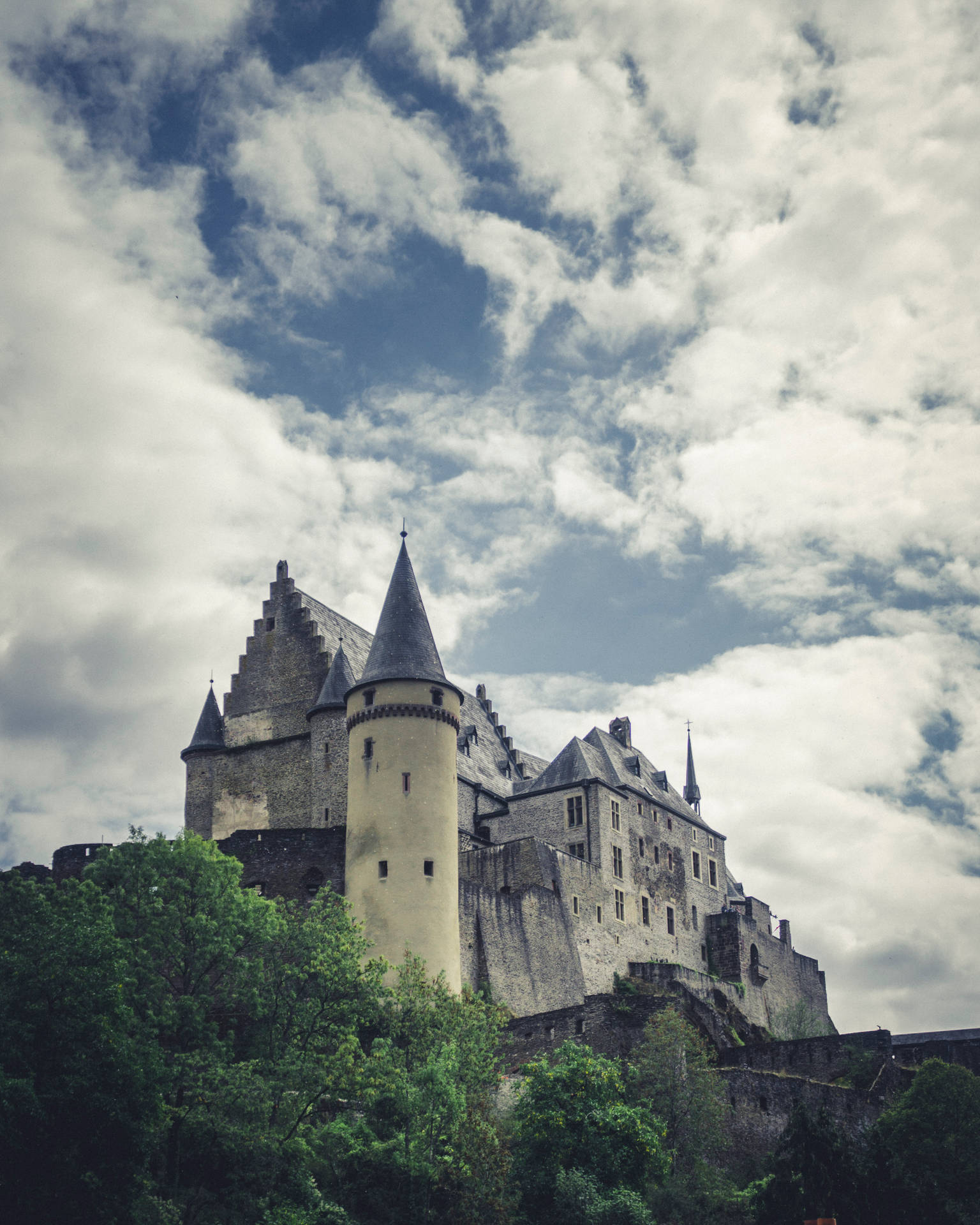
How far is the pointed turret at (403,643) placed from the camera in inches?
2047

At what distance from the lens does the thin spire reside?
171 feet

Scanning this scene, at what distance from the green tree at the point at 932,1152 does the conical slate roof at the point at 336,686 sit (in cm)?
2567

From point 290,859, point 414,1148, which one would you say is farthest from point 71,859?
point 414,1148

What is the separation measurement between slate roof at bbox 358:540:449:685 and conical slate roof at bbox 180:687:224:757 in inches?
441

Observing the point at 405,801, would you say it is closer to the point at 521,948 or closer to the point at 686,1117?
the point at 521,948

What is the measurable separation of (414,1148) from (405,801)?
47.7ft

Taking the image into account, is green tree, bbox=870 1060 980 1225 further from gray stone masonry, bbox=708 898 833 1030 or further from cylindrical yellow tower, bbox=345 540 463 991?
gray stone masonry, bbox=708 898 833 1030

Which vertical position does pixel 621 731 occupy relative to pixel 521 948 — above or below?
above

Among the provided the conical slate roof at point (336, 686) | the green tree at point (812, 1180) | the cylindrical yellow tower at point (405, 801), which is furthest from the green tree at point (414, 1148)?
the conical slate roof at point (336, 686)

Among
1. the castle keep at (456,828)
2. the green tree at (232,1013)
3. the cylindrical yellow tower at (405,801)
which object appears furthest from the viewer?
the castle keep at (456,828)

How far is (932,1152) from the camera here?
138ft

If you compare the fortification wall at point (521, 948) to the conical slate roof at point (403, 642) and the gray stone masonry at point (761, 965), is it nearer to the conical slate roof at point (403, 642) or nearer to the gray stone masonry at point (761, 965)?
the conical slate roof at point (403, 642)

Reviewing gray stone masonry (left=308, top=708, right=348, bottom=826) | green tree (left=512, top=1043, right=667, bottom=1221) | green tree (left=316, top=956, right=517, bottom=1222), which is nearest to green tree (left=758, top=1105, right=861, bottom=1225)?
green tree (left=512, top=1043, right=667, bottom=1221)

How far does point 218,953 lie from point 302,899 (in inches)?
395
